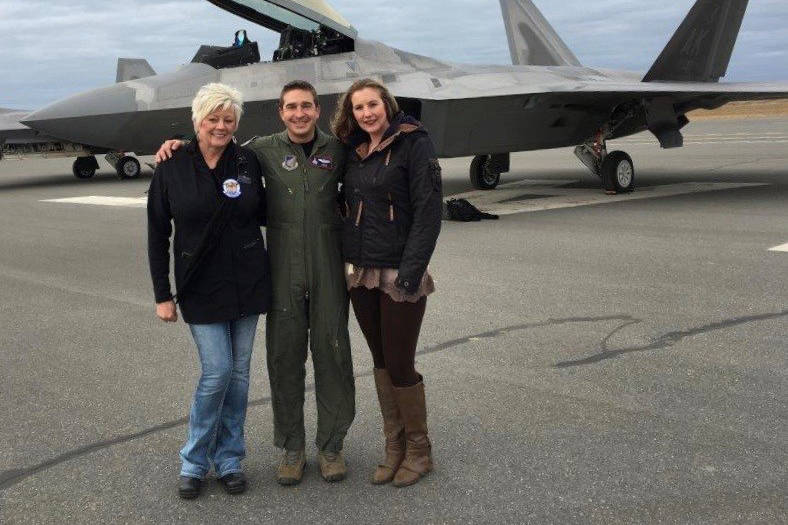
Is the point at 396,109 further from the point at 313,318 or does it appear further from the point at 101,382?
the point at 101,382

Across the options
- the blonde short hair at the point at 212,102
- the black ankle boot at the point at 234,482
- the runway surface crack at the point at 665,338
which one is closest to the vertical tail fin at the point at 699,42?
the runway surface crack at the point at 665,338

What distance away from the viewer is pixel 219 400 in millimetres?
3438

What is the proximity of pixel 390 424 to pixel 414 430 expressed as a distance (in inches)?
5.3

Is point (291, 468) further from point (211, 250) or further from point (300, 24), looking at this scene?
point (300, 24)

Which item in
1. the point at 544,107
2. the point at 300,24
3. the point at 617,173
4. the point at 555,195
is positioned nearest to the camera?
the point at 300,24

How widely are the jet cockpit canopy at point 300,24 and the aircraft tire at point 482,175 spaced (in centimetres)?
417

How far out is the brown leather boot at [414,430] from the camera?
137 inches

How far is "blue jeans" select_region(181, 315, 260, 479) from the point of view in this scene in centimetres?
339

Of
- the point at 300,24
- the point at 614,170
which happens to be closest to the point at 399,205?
the point at 300,24

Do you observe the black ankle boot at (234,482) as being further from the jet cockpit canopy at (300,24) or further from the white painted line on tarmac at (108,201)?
the white painted line on tarmac at (108,201)

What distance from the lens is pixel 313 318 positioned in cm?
354

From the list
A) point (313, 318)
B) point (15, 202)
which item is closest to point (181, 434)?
point (313, 318)

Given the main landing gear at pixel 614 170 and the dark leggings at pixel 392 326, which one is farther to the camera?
the main landing gear at pixel 614 170

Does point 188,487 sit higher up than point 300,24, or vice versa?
point 300,24
